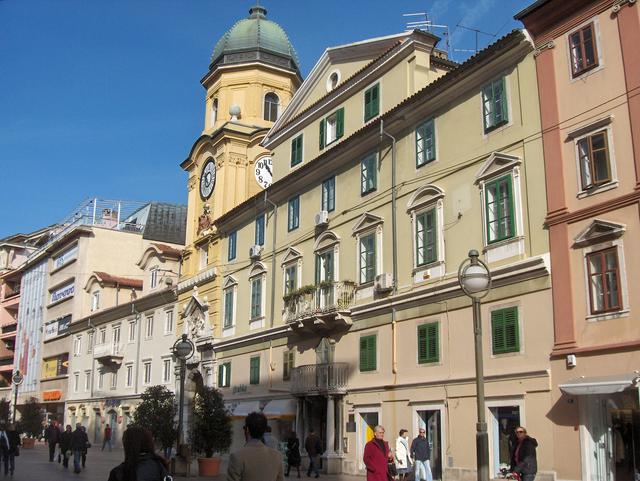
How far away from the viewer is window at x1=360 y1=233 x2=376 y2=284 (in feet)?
87.4

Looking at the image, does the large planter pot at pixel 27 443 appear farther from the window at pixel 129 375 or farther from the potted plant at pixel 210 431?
the potted plant at pixel 210 431

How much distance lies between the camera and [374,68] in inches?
1117

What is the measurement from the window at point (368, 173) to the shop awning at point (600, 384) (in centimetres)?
1138

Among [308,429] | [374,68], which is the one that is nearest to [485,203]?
[374,68]

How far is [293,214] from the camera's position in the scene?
32.8 m

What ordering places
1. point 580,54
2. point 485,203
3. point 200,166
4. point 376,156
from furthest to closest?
point 200,166
point 376,156
point 485,203
point 580,54


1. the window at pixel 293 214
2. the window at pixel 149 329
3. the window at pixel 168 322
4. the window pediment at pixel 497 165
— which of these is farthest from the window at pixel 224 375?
the window pediment at pixel 497 165

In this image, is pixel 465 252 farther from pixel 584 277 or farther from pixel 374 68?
pixel 374 68

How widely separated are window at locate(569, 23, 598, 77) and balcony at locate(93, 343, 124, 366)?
41041 mm

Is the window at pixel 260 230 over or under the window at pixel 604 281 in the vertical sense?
over

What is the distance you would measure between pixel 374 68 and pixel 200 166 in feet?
60.0

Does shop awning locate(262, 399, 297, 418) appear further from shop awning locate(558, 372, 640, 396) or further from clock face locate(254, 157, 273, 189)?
clock face locate(254, 157, 273, 189)

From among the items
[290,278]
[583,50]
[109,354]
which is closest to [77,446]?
[290,278]

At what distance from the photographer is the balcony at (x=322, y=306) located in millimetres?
27391
